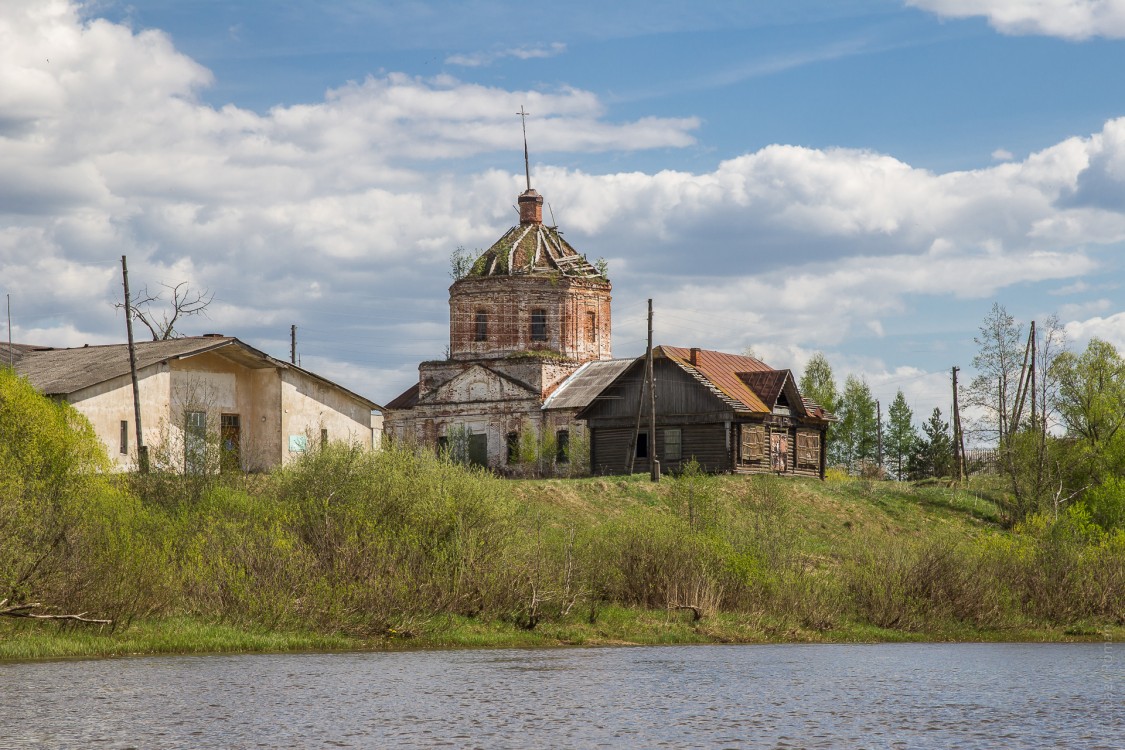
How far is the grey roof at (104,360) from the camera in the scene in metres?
40.5

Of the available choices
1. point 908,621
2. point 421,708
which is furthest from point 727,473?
point 421,708

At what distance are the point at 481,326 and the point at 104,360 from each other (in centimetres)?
2603

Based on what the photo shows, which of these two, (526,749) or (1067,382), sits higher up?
(1067,382)

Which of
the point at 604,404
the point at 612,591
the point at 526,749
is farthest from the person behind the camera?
the point at 604,404

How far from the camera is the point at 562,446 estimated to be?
61.4m

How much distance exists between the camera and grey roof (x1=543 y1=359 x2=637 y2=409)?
2416 inches

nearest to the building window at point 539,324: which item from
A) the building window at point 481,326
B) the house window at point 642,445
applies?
the building window at point 481,326

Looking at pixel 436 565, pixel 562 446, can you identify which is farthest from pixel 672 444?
pixel 436 565

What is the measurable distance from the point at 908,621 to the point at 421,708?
18.9 meters

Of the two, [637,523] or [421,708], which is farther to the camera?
[637,523]

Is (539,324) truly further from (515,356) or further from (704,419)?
(704,419)

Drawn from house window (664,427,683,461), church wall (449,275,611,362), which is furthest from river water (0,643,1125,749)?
church wall (449,275,611,362)

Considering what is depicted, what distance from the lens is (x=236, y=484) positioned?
1319 inches

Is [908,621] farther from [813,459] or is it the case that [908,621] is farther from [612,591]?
[813,459]
